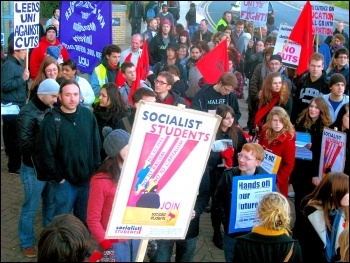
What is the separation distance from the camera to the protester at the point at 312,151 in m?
6.05

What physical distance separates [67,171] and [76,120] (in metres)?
0.50

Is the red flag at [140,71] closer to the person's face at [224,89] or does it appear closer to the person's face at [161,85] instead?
the person's face at [161,85]

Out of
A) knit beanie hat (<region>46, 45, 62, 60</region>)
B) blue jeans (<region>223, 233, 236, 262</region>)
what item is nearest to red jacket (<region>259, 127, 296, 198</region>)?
blue jeans (<region>223, 233, 236, 262</region>)

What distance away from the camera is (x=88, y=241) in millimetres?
2988

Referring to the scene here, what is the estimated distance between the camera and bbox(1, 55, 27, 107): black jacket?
707cm

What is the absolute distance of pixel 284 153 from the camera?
5.72 meters

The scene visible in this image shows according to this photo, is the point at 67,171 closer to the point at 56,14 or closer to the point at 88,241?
the point at 88,241

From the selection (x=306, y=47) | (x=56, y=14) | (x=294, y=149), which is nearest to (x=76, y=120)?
(x=294, y=149)

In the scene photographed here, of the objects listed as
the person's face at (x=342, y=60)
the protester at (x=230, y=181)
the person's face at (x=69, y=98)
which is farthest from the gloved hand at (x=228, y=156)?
the person's face at (x=342, y=60)

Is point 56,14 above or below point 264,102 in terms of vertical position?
above

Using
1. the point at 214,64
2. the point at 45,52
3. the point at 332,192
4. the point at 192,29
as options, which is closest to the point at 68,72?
the point at 45,52

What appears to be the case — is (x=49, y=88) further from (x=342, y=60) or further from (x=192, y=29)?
(x=192, y=29)

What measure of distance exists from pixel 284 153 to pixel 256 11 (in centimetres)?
832

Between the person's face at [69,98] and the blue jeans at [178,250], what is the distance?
1511mm
